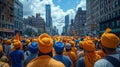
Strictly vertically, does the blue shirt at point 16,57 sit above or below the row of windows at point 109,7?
below

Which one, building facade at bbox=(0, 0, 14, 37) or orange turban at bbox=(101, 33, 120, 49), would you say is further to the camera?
building facade at bbox=(0, 0, 14, 37)

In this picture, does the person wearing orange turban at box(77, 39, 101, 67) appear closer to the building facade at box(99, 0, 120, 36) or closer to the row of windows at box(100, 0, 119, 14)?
the building facade at box(99, 0, 120, 36)

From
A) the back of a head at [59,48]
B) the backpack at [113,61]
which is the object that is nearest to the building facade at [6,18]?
the back of a head at [59,48]

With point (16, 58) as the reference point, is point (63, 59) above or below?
above

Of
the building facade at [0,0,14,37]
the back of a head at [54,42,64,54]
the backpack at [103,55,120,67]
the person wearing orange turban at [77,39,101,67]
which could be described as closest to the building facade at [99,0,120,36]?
the building facade at [0,0,14,37]

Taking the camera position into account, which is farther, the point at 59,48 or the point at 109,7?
the point at 109,7

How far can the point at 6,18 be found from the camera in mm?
73188

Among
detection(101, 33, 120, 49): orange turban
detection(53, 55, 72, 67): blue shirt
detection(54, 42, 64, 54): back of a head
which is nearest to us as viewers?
detection(101, 33, 120, 49): orange turban

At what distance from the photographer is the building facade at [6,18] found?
68438mm

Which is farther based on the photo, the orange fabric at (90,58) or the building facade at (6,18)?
the building facade at (6,18)

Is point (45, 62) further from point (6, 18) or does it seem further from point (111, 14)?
point (6, 18)

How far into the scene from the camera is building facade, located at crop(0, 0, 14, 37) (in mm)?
68438

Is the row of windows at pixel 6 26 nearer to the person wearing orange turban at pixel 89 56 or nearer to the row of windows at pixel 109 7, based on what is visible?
the row of windows at pixel 109 7

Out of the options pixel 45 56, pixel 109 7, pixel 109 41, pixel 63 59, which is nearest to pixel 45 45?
pixel 45 56
